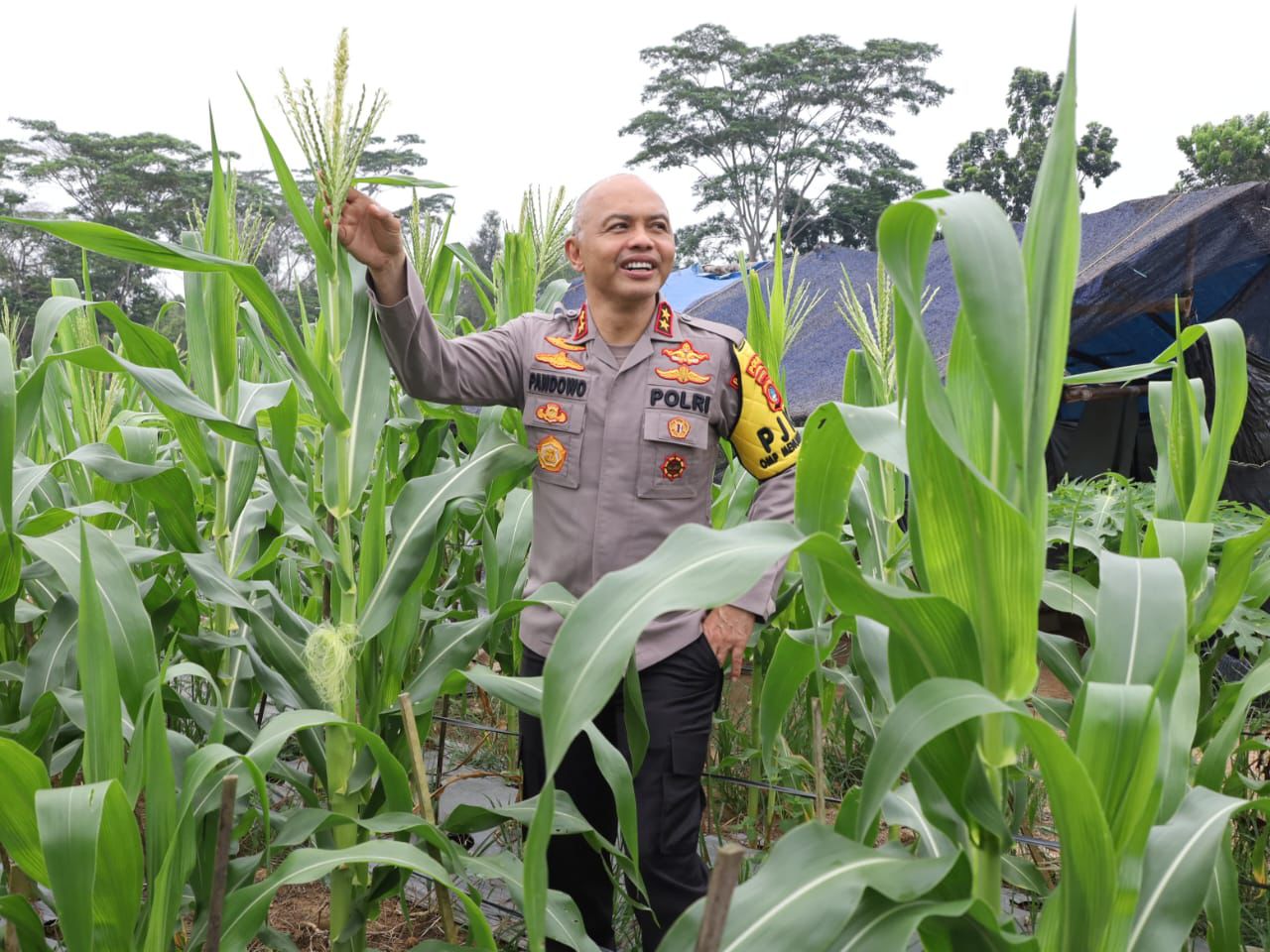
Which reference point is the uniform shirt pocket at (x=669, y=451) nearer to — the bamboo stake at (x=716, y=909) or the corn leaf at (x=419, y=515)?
the corn leaf at (x=419, y=515)

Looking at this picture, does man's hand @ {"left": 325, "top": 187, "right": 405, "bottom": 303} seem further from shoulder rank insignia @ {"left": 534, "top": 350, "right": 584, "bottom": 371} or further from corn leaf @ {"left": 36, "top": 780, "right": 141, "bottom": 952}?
corn leaf @ {"left": 36, "top": 780, "right": 141, "bottom": 952}

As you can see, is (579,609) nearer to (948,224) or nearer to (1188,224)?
(948,224)

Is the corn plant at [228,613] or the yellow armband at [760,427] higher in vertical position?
the yellow armband at [760,427]

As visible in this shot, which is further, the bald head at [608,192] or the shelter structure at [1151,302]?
the shelter structure at [1151,302]

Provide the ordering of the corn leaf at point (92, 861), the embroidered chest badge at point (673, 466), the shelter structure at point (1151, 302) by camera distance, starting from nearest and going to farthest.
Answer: the corn leaf at point (92, 861)
the embroidered chest badge at point (673, 466)
the shelter structure at point (1151, 302)

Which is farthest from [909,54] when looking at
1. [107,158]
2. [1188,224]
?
[1188,224]

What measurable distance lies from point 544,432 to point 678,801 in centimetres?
72

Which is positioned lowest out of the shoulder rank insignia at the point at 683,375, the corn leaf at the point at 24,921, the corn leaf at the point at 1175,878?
the corn leaf at the point at 24,921

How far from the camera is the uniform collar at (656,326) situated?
1.98 metres

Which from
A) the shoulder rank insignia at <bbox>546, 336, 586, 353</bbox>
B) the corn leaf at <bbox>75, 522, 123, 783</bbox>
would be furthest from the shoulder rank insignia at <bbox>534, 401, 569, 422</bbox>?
the corn leaf at <bbox>75, 522, 123, 783</bbox>

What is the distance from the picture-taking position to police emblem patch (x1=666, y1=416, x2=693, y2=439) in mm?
1908

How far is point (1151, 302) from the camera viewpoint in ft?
17.9

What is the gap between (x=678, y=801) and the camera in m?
1.85

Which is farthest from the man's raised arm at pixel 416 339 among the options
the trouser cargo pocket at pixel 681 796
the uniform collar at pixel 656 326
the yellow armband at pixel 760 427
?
the trouser cargo pocket at pixel 681 796
